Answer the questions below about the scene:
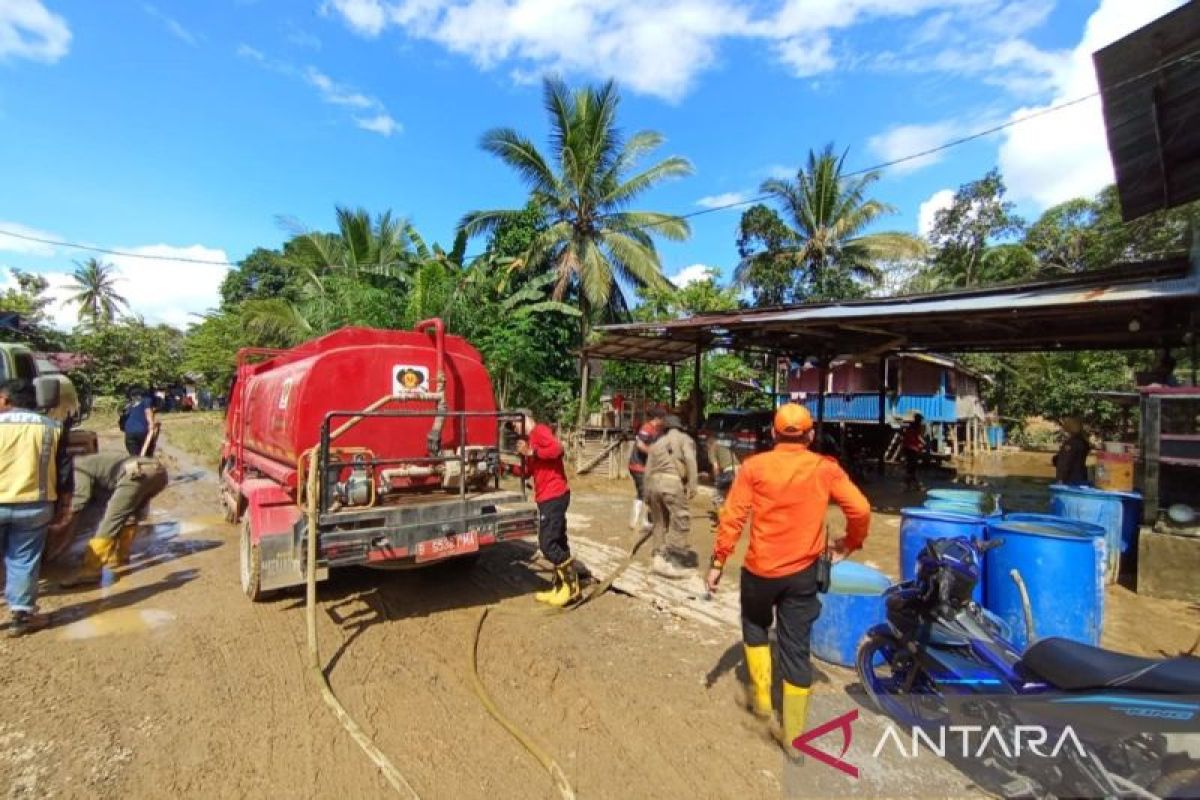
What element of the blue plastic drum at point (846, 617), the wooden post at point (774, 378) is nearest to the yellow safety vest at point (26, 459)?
the blue plastic drum at point (846, 617)

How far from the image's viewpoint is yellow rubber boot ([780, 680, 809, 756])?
311 centimetres

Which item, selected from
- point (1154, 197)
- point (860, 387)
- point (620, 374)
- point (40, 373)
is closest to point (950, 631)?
point (1154, 197)

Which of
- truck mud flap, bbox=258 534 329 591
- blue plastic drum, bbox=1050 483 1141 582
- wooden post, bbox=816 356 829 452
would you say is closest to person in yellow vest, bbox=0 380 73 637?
truck mud flap, bbox=258 534 329 591

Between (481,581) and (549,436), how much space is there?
1701mm

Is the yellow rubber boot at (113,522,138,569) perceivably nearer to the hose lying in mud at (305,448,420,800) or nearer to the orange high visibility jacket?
the hose lying in mud at (305,448,420,800)

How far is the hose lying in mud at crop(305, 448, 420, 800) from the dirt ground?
54 mm

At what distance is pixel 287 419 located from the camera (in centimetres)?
526

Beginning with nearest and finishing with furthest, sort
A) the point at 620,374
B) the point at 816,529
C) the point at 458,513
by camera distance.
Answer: the point at 816,529
the point at 458,513
the point at 620,374

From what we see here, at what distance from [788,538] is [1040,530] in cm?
234

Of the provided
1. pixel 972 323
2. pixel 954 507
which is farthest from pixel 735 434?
pixel 954 507

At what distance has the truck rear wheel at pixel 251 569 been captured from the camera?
4.96 m

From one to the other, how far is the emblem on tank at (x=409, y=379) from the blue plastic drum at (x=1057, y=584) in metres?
4.73

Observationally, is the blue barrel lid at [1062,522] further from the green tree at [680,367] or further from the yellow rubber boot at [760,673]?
the green tree at [680,367]

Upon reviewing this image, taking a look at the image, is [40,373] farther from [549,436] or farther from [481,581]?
[549,436]
